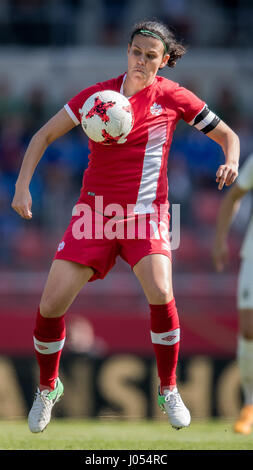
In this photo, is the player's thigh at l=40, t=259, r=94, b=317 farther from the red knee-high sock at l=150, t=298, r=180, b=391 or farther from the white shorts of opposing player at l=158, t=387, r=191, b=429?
the white shorts of opposing player at l=158, t=387, r=191, b=429

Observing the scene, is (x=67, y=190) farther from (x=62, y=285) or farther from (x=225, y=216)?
(x=62, y=285)

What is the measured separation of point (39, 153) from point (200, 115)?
1.10m

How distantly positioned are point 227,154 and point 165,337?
1270mm

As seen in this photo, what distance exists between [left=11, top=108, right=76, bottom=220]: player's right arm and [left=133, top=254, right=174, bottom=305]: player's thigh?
2.61ft

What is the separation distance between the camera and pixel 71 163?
481 inches

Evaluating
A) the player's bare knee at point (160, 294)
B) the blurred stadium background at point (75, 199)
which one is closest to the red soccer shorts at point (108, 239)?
A: the player's bare knee at point (160, 294)

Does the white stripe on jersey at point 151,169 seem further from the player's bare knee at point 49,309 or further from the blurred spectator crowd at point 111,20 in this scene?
the blurred spectator crowd at point 111,20

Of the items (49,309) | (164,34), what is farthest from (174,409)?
(164,34)

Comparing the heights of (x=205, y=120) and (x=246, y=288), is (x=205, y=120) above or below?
Answer: above

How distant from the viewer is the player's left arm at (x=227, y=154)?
514 cm

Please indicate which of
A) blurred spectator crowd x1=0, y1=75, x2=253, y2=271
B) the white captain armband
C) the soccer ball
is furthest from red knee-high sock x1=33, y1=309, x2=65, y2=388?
blurred spectator crowd x1=0, y1=75, x2=253, y2=271

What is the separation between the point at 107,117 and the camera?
5152mm

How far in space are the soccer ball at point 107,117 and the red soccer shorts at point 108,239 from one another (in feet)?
1.76

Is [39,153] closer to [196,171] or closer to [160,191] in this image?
[160,191]
